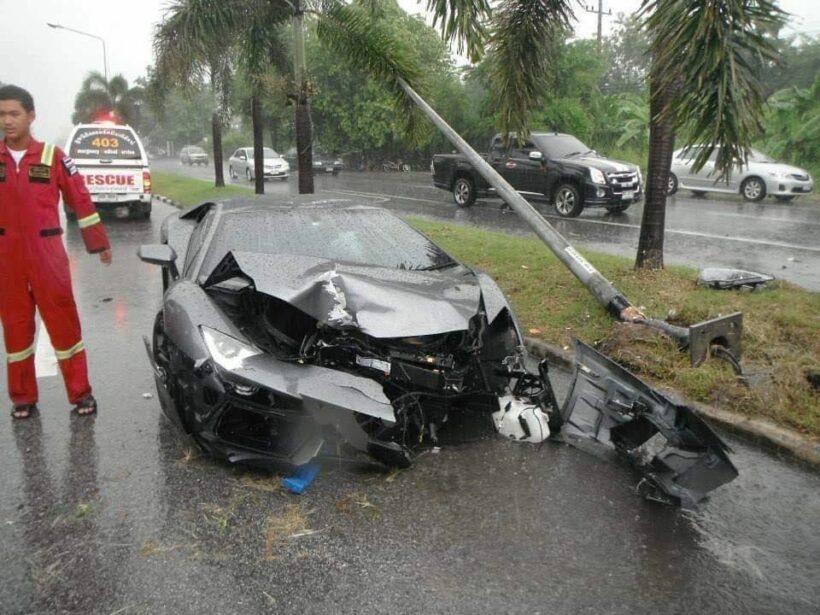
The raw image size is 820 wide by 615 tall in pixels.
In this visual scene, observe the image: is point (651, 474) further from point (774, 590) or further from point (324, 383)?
point (324, 383)

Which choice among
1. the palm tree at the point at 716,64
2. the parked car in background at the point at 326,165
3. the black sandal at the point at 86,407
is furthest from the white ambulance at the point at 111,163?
the parked car in background at the point at 326,165

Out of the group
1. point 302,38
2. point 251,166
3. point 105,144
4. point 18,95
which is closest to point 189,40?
point 302,38

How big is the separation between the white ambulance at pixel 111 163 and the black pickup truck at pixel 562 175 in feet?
23.7

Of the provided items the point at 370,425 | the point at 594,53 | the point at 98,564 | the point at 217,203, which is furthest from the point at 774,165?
the point at 98,564

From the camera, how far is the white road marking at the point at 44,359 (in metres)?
5.19

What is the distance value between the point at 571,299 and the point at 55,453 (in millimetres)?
4649

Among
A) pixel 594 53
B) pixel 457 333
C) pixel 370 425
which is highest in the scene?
pixel 594 53

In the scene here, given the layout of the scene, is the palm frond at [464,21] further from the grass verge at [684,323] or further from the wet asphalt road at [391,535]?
the wet asphalt road at [391,535]

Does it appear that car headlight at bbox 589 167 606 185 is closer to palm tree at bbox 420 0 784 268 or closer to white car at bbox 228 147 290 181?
palm tree at bbox 420 0 784 268

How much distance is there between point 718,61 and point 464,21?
2.99 m

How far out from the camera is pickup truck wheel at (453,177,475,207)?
1650 cm

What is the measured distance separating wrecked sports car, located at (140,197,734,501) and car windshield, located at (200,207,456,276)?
0.03m

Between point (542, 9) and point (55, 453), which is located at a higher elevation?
point (542, 9)

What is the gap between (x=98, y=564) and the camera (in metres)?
2.80
